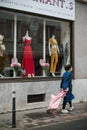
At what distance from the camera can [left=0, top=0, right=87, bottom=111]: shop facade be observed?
12.1m

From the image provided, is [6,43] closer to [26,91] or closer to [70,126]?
[26,91]

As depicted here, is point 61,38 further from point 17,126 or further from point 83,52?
point 17,126

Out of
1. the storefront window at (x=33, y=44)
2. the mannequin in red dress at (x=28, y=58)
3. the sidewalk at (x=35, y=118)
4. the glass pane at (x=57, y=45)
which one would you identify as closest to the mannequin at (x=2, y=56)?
the storefront window at (x=33, y=44)

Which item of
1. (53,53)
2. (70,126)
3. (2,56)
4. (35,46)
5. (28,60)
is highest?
(35,46)

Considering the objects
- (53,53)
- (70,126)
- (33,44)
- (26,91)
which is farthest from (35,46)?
(70,126)

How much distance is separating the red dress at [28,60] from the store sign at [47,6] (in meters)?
1.23

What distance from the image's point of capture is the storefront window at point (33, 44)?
1229 cm

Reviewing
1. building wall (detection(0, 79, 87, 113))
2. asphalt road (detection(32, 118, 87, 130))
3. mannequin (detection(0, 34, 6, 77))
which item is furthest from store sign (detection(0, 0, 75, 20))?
asphalt road (detection(32, 118, 87, 130))

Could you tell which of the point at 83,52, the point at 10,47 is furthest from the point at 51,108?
the point at 83,52

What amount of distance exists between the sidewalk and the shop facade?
68 cm

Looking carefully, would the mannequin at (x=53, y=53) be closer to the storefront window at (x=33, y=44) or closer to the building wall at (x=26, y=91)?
the storefront window at (x=33, y=44)

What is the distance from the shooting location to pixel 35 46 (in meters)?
13.3

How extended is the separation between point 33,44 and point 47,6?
1.56 meters

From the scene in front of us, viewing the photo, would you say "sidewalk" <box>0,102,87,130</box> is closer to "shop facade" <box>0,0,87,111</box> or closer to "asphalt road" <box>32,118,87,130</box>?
"asphalt road" <box>32,118,87,130</box>
